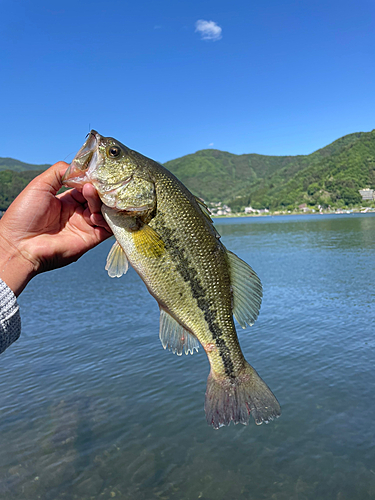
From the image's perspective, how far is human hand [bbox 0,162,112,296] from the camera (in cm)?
400

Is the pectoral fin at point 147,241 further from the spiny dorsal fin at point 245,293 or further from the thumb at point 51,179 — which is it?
the thumb at point 51,179

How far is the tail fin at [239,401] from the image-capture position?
12.5 ft

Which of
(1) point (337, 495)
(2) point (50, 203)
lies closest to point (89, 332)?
(1) point (337, 495)

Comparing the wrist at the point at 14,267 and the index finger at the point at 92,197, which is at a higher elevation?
the index finger at the point at 92,197

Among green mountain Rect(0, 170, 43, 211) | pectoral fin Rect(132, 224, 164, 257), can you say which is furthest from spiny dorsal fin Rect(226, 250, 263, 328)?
green mountain Rect(0, 170, 43, 211)

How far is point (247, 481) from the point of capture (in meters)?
9.26

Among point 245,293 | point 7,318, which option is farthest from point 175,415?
point 7,318

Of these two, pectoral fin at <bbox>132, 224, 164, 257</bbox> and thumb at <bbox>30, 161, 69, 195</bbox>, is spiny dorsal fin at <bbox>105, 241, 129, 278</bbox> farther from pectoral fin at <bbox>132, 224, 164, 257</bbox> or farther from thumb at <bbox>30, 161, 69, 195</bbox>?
thumb at <bbox>30, 161, 69, 195</bbox>

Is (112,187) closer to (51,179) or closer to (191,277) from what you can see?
(51,179)

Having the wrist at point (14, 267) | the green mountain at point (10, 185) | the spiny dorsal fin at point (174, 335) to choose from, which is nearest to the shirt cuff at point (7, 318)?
the wrist at point (14, 267)

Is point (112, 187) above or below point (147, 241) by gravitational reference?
above

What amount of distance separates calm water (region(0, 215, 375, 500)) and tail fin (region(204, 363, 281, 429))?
6.42 m

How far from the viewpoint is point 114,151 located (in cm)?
383

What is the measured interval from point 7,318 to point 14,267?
0.86 m
